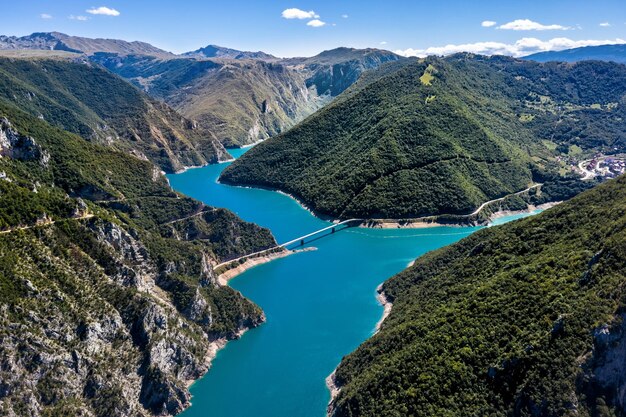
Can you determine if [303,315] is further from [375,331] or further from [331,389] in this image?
[331,389]

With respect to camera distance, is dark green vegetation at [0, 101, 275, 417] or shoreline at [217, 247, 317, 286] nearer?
dark green vegetation at [0, 101, 275, 417]

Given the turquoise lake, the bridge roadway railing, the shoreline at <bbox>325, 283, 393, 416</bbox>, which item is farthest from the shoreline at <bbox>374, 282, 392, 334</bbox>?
the bridge roadway railing

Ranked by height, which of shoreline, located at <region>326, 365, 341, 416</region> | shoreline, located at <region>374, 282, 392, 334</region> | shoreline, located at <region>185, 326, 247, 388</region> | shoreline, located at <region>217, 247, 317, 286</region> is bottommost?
shoreline, located at <region>326, 365, 341, 416</region>

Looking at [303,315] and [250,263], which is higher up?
[250,263]

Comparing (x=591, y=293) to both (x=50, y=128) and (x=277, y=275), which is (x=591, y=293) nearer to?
(x=277, y=275)

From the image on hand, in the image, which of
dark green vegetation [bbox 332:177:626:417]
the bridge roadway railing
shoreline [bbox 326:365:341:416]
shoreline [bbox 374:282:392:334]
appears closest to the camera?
dark green vegetation [bbox 332:177:626:417]

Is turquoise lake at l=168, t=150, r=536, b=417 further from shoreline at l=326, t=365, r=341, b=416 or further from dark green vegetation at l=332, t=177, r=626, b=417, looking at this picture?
dark green vegetation at l=332, t=177, r=626, b=417

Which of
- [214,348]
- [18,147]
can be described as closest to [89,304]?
[214,348]
